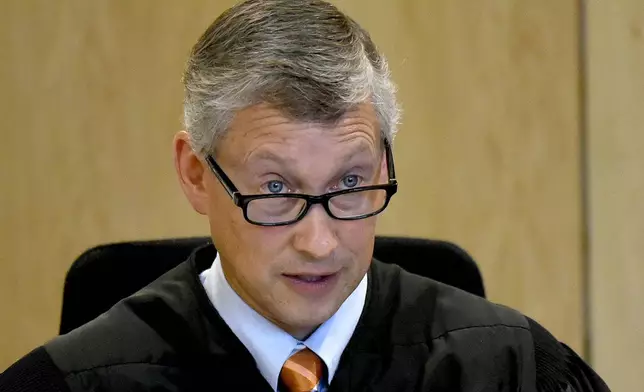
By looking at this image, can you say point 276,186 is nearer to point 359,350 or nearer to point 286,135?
point 286,135

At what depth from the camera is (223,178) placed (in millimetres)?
1347

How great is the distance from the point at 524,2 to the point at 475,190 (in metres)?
0.50

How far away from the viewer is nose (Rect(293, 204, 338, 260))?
1300 mm

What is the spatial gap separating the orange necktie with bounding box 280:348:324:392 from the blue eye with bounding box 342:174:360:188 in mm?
275

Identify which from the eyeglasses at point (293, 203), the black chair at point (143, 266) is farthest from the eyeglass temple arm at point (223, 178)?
the black chair at point (143, 266)

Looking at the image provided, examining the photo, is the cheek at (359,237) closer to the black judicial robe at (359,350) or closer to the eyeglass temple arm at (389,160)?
the eyeglass temple arm at (389,160)

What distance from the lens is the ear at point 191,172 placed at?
4.71 ft

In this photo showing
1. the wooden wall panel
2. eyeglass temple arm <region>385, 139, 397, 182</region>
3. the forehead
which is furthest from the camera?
the wooden wall panel

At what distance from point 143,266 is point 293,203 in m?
0.47

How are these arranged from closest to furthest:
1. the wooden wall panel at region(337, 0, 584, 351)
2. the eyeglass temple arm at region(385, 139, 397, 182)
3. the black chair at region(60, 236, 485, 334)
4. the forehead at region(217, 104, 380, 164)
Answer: the forehead at region(217, 104, 380, 164) < the eyeglass temple arm at region(385, 139, 397, 182) < the black chair at region(60, 236, 485, 334) < the wooden wall panel at region(337, 0, 584, 351)

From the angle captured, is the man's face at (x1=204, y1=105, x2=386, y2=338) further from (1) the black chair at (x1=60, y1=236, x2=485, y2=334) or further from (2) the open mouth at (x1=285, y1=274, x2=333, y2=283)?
(1) the black chair at (x1=60, y1=236, x2=485, y2=334)

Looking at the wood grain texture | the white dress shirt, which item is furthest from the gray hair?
the wood grain texture

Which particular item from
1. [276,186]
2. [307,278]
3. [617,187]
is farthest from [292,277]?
[617,187]

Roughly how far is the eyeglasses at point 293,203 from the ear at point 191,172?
0.07 metres
